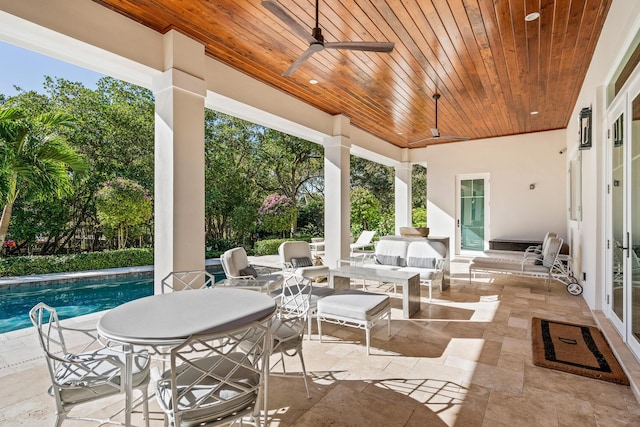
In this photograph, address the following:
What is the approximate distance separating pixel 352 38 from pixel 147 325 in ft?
10.8

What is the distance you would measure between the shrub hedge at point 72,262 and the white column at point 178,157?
619cm

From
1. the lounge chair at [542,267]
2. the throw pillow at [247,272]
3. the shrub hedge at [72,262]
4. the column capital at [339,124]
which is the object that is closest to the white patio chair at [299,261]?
the throw pillow at [247,272]

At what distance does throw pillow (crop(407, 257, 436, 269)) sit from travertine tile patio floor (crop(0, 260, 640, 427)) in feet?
4.73

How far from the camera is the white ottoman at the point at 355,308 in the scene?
302 centimetres

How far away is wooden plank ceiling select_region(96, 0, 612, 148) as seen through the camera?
2.97 meters

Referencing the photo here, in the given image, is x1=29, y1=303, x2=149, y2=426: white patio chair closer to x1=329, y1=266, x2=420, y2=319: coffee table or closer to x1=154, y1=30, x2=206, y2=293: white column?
x1=154, y1=30, x2=206, y2=293: white column

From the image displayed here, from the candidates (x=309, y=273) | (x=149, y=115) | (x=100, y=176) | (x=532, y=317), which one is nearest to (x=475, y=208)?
(x=532, y=317)

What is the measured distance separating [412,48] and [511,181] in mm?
5870

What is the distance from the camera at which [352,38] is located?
3482 millimetres

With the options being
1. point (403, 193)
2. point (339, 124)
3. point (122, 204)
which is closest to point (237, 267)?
point (339, 124)

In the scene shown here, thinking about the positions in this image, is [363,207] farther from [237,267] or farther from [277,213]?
[237,267]

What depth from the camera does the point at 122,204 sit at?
8477 mm

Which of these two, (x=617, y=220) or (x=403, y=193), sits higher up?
(x=403, y=193)

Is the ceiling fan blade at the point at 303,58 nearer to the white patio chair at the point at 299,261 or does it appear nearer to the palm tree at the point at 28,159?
the white patio chair at the point at 299,261
